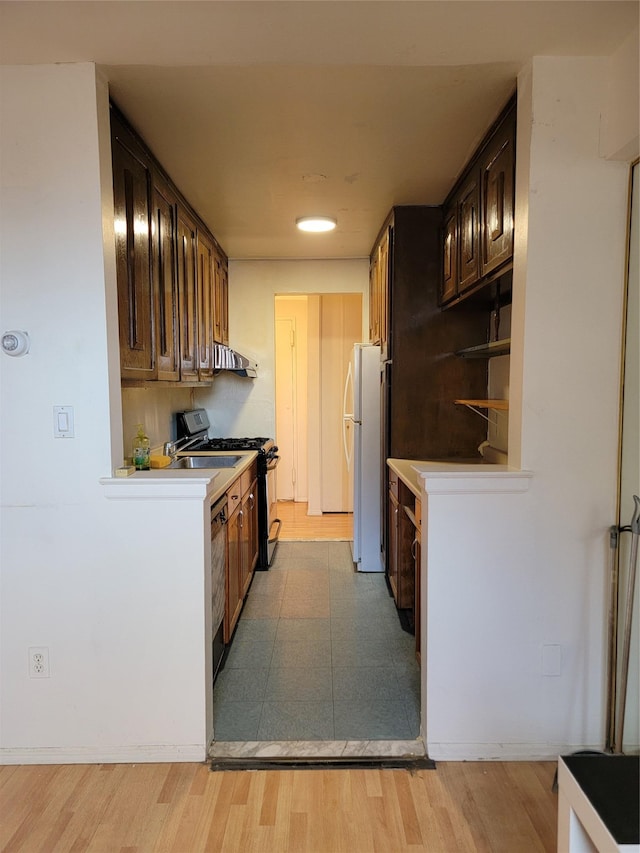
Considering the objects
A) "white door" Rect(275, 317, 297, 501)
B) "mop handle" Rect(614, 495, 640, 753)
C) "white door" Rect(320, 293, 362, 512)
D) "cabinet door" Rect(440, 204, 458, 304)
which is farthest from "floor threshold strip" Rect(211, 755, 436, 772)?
"white door" Rect(275, 317, 297, 501)

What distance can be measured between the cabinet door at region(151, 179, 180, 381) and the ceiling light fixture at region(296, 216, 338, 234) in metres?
0.89

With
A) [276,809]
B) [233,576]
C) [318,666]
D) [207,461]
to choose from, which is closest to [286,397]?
[207,461]

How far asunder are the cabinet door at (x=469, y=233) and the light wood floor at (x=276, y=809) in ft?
→ 6.67

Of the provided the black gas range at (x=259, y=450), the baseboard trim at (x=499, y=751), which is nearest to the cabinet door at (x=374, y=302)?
the black gas range at (x=259, y=450)

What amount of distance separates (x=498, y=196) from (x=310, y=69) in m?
0.88

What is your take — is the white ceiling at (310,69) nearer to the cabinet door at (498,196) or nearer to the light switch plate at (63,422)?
the cabinet door at (498,196)

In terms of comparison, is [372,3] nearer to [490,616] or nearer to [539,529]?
[539,529]

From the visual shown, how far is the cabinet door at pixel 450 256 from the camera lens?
9.23 feet

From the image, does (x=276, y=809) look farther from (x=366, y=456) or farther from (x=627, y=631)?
(x=366, y=456)

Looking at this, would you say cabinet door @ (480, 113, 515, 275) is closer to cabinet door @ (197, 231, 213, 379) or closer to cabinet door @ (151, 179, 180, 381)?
cabinet door @ (151, 179, 180, 381)

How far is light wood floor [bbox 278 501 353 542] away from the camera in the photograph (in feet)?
15.6

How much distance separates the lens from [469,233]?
2.55 metres

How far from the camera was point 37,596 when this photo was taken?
6.05 feet

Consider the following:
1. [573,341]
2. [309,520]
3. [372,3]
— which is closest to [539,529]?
[573,341]
